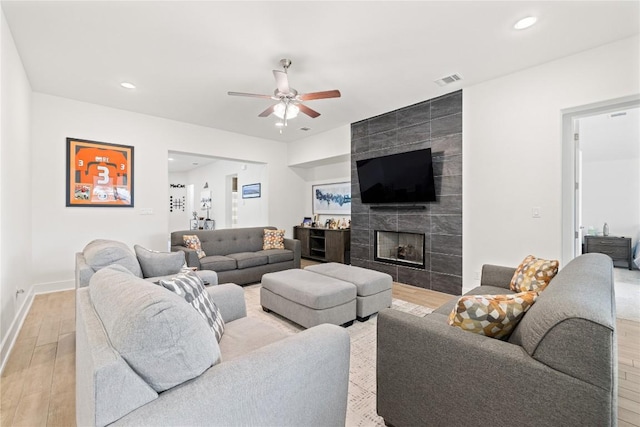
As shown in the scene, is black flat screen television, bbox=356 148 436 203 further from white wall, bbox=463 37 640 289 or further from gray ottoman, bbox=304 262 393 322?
gray ottoman, bbox=304 262 393 322

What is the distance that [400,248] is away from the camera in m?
4.68

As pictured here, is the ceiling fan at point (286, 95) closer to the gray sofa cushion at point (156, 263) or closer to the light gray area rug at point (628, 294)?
the gray sofa cushion at point (156, 263)

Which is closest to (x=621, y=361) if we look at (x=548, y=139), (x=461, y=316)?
(x=461, y=316)

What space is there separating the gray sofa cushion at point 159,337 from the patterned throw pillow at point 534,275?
7.55ft

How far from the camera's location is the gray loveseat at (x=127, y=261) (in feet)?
7.24

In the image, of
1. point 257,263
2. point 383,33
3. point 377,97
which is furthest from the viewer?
point 257,263

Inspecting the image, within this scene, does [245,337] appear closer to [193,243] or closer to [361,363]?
[361,363]

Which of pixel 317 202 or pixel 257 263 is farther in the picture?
pixel 317 202

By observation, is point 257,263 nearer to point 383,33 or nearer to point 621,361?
point 383,33

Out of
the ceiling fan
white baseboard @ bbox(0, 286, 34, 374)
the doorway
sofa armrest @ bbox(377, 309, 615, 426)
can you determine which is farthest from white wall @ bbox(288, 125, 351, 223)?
white baseboard @ bbox(0, 286, 34, 374)

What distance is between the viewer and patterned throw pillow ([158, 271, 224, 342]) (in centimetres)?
142

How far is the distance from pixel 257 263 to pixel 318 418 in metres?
3.40

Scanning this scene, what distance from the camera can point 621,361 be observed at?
7.11 ft

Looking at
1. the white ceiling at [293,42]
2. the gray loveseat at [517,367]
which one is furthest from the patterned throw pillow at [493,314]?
the white ceiling at [293,42]
